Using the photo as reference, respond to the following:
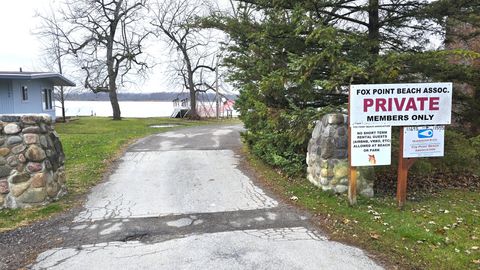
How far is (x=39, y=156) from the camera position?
20.6 ft

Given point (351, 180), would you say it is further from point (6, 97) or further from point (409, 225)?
point (6, 97)

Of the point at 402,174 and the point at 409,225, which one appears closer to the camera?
the point at 409,225

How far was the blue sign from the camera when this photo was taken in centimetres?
612

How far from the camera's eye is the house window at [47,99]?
2673cm

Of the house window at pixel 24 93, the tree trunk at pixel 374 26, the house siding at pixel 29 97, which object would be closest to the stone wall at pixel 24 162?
the tree trunk at pixel 374 26

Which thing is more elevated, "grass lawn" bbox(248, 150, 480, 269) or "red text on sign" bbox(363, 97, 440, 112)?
"red text on sign" bbox(363, 97, 440, 112)

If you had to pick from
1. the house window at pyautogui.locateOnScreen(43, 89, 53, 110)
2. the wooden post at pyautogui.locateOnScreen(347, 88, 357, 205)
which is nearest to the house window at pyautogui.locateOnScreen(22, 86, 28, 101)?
the house window at pyautogui.locateOnScreen(43, 89, 53, 110)

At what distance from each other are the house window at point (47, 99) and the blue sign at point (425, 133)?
25816 mm

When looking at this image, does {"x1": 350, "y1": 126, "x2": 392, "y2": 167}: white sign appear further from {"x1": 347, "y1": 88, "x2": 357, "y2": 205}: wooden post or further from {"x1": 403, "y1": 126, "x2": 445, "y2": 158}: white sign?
{"x1": 403, "y1": 126, "x2": 445, "y2": 158}: white sign

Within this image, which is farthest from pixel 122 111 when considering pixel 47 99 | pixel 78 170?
pixel 78 170

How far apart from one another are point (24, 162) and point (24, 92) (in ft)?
66.2

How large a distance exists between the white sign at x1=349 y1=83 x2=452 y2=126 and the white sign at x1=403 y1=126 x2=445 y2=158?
11cm

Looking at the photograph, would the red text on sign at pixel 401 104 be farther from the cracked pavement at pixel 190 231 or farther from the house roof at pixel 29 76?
the house roof at pixel 29 76

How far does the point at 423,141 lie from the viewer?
20.1 feet
